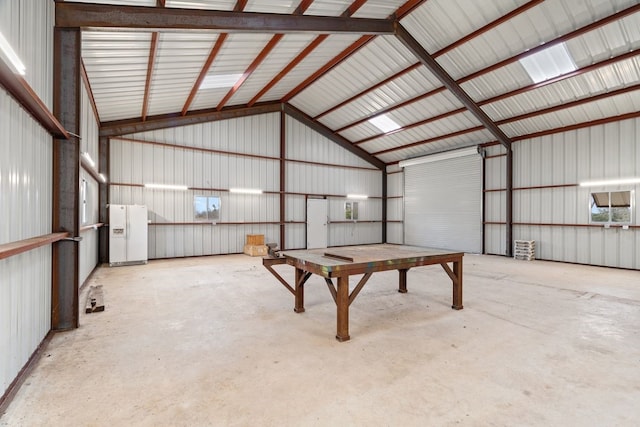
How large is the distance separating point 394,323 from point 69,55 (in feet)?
19.0

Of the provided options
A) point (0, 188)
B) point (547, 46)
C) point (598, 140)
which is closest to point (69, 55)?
point (0, 188)

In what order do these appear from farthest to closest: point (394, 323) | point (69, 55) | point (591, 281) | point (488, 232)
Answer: point (488, 232), point (591, 281), point (394, 323), point (69, 55)

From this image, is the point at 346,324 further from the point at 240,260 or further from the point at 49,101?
the point at 240,260

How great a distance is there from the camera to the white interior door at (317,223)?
1411 centimetres

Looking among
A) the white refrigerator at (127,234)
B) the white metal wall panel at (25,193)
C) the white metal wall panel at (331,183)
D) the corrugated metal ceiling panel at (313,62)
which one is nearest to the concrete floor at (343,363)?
the white metal wall panel at (25,193)

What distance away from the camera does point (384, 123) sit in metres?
12.9

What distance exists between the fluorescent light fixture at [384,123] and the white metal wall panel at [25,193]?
10480 mm

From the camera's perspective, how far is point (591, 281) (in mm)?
7375

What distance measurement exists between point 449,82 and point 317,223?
25.3 feet

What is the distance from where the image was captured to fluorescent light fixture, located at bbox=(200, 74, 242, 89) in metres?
8.61

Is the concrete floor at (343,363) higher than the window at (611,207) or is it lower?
lower

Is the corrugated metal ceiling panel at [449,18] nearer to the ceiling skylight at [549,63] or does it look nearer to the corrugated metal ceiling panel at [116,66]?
the ceiling skylight at [549,63]

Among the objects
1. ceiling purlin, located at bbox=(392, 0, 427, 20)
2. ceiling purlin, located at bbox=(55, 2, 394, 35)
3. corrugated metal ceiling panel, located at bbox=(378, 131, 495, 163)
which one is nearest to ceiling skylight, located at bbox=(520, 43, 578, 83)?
ceiling purlin, located at bbox=(392, 0, 427, 20)

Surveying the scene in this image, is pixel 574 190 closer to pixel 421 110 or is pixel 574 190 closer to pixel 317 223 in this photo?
pixel 421 110
